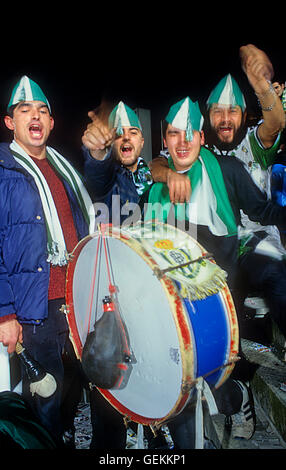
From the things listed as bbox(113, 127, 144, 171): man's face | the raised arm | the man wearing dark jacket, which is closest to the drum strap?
the man wearing dark jacket

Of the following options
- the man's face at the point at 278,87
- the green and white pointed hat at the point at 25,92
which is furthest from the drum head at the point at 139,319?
the man's face at the point at 278,87

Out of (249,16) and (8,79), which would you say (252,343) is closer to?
(249,16)

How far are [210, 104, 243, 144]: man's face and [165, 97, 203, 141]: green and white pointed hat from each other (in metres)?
0.09

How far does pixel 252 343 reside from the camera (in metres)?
2.37

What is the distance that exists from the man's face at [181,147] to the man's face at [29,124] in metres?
0.77

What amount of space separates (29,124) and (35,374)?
4.83 ft

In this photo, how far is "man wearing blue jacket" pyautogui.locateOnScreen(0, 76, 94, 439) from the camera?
6.08 feet

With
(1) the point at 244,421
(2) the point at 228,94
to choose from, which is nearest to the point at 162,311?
(1) the point at 244,421

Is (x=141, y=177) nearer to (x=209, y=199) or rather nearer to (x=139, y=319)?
(x=209, y=199)

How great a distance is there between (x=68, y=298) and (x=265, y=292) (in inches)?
46.8

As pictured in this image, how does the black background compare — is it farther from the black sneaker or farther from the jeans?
the black sneaker

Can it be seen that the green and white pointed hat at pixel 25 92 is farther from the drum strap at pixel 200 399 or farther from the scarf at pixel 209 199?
the drum strap at pixel 200 399

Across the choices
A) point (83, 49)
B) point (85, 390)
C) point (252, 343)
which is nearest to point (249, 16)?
point (83, 49)

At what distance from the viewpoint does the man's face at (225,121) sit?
198cm
